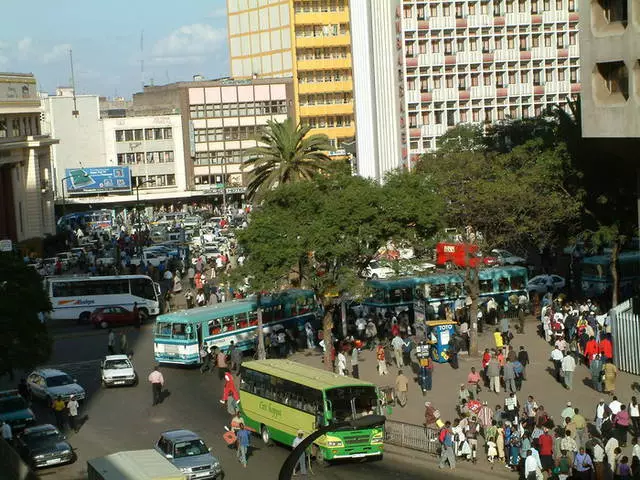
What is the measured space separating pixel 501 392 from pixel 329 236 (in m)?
8.58

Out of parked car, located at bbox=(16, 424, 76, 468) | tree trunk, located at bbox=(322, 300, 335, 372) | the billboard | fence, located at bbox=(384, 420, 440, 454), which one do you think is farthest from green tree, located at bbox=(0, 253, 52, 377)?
the billboard

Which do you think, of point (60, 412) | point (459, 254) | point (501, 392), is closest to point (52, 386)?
point (60, 412)

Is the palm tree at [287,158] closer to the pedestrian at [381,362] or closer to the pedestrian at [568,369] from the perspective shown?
the pedestrian at [381,362]

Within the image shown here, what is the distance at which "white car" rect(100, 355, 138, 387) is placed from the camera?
42.9 meters

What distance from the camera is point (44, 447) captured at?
32.0 m

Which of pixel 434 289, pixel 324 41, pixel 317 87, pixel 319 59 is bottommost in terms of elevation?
pixel 434 289

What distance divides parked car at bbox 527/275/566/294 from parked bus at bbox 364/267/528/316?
2190 millimetres

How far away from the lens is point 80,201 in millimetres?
128750

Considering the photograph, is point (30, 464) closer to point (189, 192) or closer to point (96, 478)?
point (96, 478)

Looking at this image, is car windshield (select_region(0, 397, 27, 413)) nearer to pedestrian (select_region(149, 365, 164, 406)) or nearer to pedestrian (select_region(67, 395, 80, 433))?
pedestrian (select_region(67, 395, 80, 433))

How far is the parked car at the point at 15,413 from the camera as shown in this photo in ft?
117

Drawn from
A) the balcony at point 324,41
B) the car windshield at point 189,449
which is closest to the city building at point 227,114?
the balcony at point 324,41

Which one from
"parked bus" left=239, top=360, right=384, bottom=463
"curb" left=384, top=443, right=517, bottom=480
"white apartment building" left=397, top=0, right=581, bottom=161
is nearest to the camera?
"curb" left=384, top=443, right=517, bottom=480

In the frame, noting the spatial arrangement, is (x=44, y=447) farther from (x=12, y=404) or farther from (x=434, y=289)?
(x=434, y=289)
